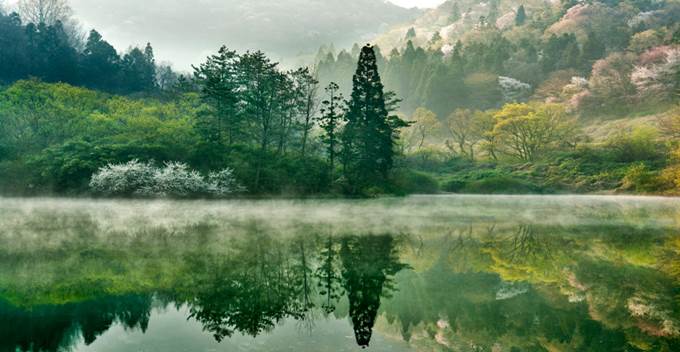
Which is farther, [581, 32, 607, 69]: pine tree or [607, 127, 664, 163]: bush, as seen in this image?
[581, 32, 607, 69]: pine tree

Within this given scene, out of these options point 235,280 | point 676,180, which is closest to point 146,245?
point 235,280

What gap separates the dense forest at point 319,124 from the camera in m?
38.2

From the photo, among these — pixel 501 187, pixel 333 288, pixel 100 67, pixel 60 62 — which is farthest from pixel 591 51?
pixel 333 288

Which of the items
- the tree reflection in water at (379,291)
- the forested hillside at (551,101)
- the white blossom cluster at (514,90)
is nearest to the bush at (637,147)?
the forested hillside at (551,101)

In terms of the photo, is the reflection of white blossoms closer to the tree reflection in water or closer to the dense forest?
the tree reflection in water

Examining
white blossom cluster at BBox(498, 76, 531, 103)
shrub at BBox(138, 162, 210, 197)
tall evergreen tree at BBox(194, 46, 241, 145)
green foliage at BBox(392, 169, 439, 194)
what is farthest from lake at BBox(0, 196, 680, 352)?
white blossom cluster at BBox(498, 76, 531, 103)

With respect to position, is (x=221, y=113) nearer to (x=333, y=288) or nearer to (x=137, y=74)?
(x=333, y=288)

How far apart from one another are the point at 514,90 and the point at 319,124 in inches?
2291

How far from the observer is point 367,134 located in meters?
42.5

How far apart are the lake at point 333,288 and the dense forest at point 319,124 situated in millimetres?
19123

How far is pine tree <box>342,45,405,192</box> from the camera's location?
42.5 m

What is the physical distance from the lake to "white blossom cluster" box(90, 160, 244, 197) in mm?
15146

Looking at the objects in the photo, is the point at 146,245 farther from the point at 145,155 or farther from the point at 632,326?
the point at 145,155

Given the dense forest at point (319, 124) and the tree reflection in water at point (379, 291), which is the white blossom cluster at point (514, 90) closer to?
the dense forest at point (319, 124)
